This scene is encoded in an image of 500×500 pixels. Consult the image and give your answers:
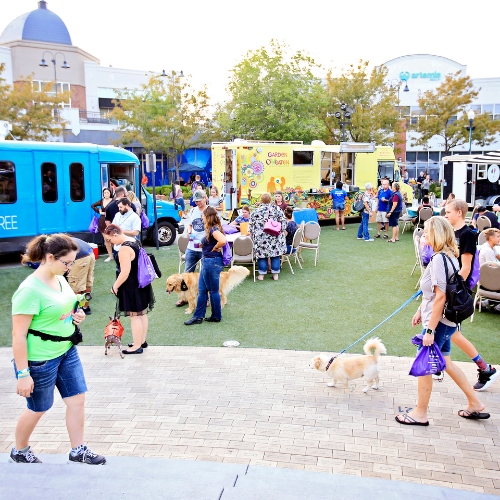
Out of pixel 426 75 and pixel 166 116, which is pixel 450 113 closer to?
pixel 426 75

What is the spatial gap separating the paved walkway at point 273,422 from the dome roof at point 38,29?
41.3 m

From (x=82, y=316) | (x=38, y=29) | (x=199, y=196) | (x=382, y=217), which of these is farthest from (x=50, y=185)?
(x=38, y=29)

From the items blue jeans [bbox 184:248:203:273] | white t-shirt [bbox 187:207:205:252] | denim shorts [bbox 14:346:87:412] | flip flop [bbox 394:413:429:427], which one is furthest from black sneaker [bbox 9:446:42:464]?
blue jeans [bbox 184:248:203:273]

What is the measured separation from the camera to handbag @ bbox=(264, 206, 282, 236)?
9617 millimetres

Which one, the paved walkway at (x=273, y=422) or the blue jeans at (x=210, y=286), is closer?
the paved walkway at (x=273, y=422)

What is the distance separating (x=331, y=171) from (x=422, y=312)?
46.0ft

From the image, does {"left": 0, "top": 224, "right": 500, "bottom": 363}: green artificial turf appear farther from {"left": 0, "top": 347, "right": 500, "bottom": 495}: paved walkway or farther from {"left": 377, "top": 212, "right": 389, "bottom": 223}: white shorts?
{"left": 377, "top": 212, "right": 389, "bottom": 223}: white shorts

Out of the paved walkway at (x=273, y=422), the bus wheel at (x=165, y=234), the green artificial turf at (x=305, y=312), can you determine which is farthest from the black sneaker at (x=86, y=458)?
the bus wheel at (x=165, y=234)

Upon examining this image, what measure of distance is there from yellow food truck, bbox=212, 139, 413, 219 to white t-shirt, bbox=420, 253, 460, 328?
11.9 metres

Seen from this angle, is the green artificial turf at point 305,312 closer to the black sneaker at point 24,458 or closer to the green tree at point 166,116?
the black sneaker at point 24,458

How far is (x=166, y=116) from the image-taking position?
3241 cm

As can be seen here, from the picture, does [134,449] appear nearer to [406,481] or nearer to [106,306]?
[406,481]

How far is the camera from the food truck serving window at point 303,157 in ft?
55.5

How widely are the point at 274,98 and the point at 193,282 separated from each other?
22.2m
